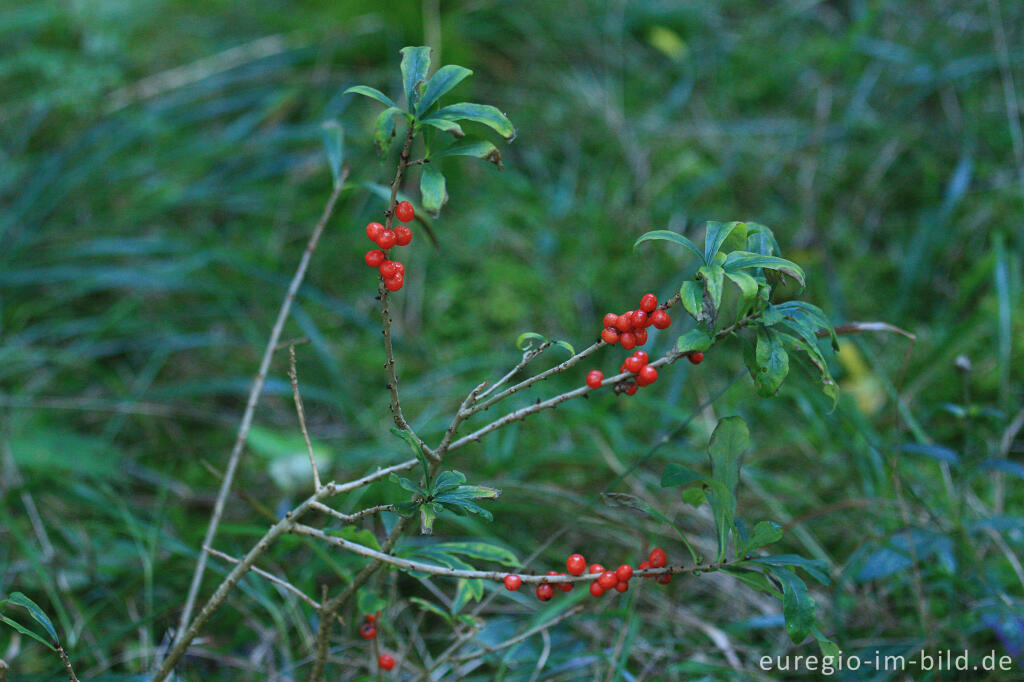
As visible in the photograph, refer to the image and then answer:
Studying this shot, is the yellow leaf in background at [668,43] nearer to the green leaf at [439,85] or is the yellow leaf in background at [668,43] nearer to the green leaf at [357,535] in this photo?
the green leaf at [439,85]

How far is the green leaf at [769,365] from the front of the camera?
915 mm

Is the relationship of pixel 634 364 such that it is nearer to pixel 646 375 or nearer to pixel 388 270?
pixel 646 375

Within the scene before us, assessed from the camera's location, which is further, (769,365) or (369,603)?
(369,603)

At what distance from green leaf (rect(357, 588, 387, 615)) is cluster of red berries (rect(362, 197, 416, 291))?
1.59 feet

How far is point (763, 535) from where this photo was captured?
0.97 metres

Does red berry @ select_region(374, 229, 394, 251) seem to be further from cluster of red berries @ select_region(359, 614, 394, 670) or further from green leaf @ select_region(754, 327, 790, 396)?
cluster of red berries @ select_region(359, 614, 394, 670)

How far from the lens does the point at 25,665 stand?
4.90 ft

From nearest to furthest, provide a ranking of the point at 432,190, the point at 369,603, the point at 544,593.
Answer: the point at 432,190 < the point at 544,593 < the point at 369,603

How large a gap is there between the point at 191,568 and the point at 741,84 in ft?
8.95

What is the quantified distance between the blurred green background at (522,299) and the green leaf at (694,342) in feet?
1.93

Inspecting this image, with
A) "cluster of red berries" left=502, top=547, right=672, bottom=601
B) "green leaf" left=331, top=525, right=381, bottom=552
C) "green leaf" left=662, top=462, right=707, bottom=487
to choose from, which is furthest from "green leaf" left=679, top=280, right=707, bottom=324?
"green leaf" left=331, top=525, right=381, bottom=552

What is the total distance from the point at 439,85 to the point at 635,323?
38 centimetres

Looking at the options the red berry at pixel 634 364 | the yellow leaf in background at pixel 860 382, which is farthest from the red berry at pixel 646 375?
the yellow leaf in background at pixel 860 382

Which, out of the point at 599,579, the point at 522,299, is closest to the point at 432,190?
the point at 599,579
